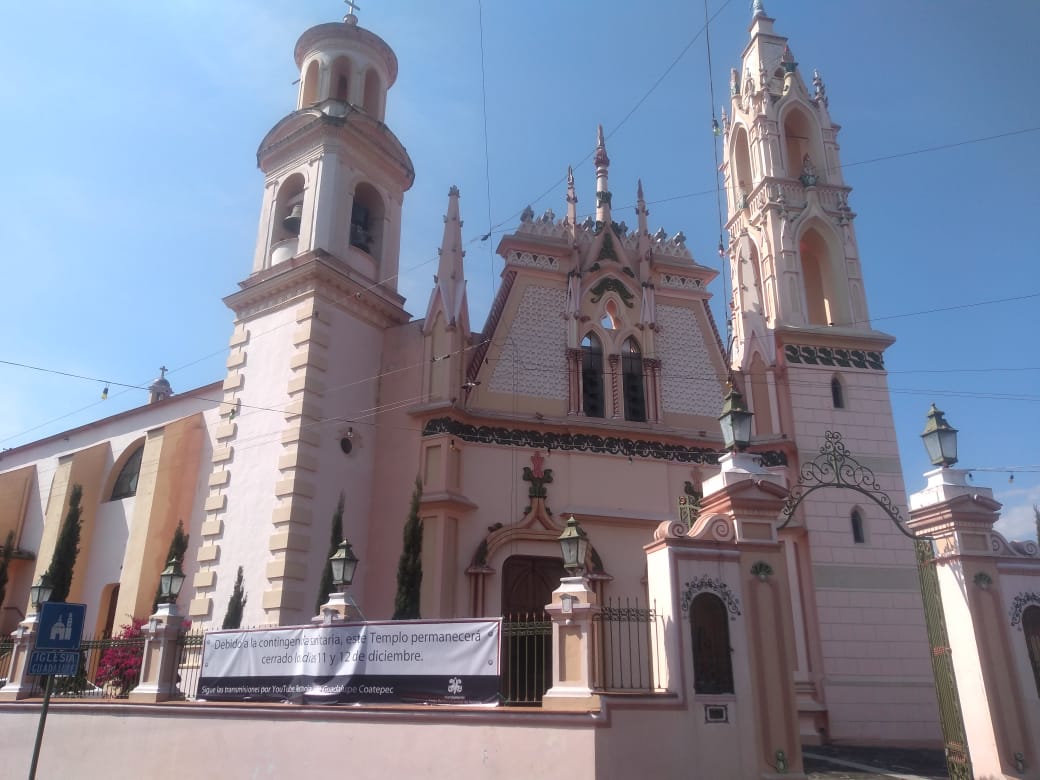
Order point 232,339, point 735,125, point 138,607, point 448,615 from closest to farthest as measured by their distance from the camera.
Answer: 1. point 448,615
2. point 138,607
3. point 232,339
4. point 735,125

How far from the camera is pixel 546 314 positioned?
20.0 meters

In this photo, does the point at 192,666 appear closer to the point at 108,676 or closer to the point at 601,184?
the point at 108,676

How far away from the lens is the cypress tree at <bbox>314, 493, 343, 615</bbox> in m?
16.3

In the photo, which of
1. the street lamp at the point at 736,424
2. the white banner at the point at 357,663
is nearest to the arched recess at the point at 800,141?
the street lamp at the point at 736,424

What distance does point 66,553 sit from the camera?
21.3m

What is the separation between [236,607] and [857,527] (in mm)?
13526

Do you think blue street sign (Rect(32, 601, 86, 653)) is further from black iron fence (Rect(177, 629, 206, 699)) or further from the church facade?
the church facade

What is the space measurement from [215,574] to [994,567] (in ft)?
46.5

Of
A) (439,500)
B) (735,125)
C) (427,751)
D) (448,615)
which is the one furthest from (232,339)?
(735,125)

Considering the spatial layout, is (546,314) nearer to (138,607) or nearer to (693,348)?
(693,348)

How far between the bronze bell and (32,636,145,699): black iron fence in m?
10.3

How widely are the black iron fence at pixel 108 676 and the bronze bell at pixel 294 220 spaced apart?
406 inches

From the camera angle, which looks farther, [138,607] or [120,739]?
[138,607]

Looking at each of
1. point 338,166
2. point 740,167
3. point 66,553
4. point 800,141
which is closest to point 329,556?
point 66,553
